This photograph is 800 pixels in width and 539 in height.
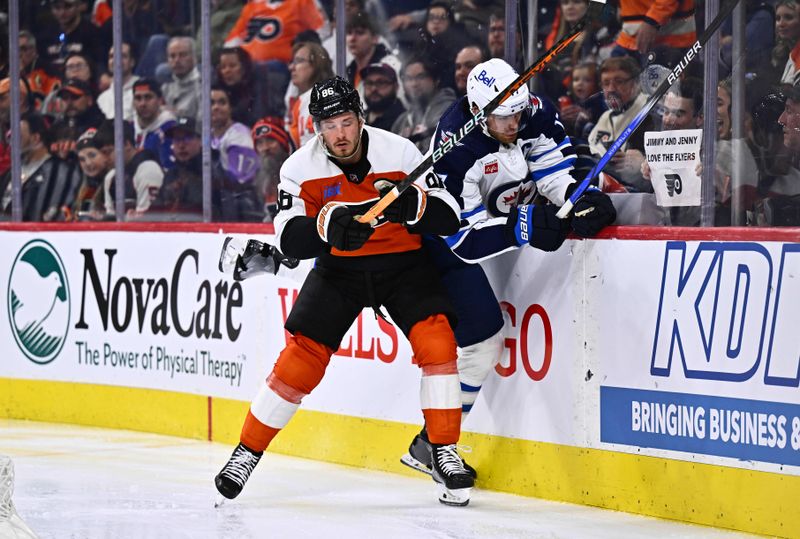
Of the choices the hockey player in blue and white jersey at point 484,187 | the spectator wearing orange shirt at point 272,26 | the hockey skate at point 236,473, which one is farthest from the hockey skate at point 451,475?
the spectator wearing orange shirt at point 272,26

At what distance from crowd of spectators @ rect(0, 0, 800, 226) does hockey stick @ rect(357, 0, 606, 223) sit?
1.76 feet

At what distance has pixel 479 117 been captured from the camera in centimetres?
455

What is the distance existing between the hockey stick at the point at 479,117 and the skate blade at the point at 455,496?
0.95 metres

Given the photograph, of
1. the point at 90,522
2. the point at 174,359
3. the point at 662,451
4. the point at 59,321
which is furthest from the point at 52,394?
the point at 662,451

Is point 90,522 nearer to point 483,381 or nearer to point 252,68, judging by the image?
point 483,381

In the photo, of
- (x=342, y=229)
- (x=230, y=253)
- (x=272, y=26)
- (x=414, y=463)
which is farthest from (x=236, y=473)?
(x=272, y=26)

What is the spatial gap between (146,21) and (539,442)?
3.35 m

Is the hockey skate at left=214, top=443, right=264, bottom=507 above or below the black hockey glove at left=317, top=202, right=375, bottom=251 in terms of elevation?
below

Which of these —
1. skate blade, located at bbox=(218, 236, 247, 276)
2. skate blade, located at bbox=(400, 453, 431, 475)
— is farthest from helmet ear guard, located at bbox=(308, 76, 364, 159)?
skate blade, located at bbox=(218, 236, 247, 276)

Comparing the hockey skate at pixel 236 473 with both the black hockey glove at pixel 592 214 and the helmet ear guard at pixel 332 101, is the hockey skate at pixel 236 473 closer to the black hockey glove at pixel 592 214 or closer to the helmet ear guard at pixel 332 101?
the helmet ear guard at pixel 332 101

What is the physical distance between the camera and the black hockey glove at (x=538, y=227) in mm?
4672

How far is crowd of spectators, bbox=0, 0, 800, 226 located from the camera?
4543 mm

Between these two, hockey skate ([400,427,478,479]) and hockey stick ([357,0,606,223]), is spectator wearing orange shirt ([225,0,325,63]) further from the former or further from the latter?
hockey skate ([400,427,478,479])

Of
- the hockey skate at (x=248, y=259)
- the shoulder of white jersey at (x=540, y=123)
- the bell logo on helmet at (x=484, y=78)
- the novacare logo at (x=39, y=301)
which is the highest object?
the bell logo on helmet at (x=484, y=78)
